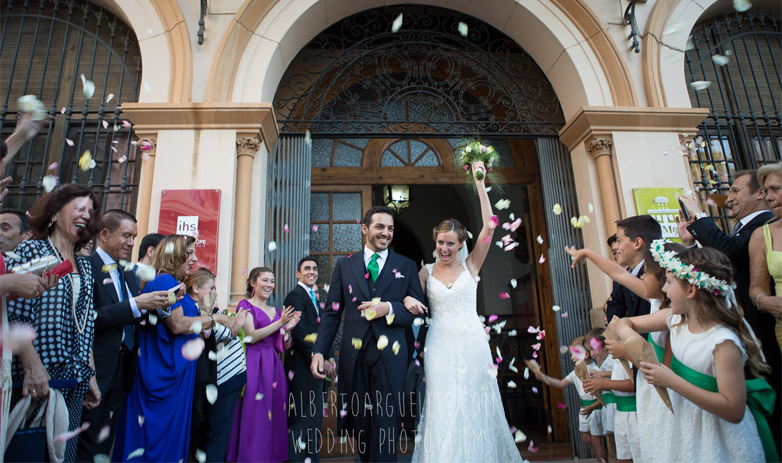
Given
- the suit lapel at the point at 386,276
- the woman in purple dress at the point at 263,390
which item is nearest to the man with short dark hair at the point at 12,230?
the woman in purple dress at the point at 263,390

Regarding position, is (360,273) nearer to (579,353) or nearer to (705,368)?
(705,368)

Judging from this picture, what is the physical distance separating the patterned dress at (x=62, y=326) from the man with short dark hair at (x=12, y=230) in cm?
99

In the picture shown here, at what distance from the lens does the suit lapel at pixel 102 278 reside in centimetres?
298

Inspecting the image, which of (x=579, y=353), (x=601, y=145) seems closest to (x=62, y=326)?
(x=579, y=353)

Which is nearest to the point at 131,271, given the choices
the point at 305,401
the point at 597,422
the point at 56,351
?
the point at 56,351

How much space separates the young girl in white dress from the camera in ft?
7.17

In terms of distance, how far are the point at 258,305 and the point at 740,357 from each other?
3595mm

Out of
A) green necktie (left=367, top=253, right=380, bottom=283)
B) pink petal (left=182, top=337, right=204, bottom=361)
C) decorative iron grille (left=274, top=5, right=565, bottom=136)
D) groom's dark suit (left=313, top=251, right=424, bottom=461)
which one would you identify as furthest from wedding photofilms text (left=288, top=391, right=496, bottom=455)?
decorative iron grille (left=274, top=5, right=565, bottom=136)

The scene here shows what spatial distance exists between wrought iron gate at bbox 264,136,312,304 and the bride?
7.70 ft

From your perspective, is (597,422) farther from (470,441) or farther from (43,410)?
(43,410)

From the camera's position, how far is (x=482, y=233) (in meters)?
3.55

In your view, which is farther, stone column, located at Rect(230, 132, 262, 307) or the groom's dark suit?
stone column, located at Rect(230, 132, 262, 307)

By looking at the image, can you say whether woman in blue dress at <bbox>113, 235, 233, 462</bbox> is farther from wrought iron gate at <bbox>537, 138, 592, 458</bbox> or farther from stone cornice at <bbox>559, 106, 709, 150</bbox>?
stone cornice at <bbox>559, 106, 709, 150</bbox>

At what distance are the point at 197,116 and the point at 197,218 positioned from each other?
118cm
